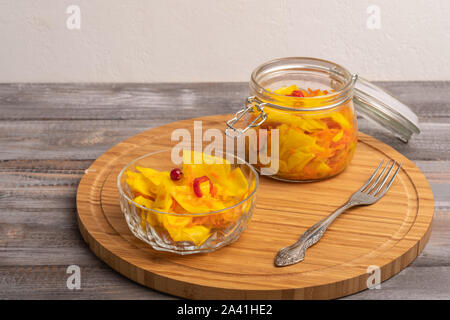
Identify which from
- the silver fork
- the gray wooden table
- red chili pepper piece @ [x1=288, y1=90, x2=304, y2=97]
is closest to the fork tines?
the silver fork

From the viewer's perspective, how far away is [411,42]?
218 cm

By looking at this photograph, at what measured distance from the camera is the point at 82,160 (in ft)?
4.84

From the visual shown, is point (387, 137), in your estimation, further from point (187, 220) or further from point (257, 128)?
point (187, 220)

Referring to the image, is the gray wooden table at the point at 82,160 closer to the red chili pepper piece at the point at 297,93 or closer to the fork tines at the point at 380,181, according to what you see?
the fork tines at the point at 380,181

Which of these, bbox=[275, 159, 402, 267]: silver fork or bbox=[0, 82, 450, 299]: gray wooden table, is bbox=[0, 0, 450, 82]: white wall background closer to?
bbox=[0, 82, 450, 299]: gray wooden table

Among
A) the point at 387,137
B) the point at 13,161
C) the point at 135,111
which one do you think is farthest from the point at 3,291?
the point at 387,137

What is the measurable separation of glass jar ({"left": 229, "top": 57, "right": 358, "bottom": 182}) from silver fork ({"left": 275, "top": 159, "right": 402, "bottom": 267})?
0.08 meters

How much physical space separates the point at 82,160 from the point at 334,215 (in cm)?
66

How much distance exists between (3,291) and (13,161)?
1.67ft

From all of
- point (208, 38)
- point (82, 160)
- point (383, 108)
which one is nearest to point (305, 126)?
point (383, 108)

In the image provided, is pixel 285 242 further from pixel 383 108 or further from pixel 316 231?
pixel 383 108

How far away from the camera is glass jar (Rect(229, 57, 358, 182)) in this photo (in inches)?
48.5

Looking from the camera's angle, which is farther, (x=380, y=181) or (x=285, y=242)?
(x=380, y=181)

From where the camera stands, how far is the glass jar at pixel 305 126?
1.23m
